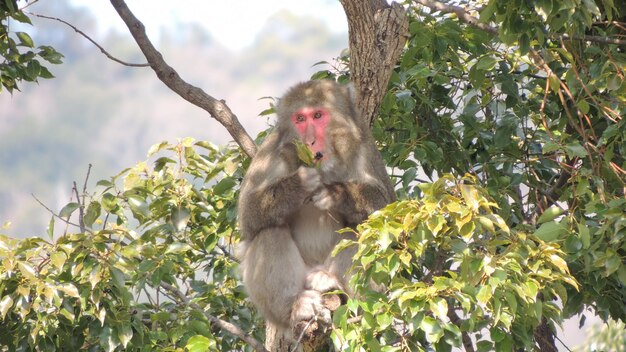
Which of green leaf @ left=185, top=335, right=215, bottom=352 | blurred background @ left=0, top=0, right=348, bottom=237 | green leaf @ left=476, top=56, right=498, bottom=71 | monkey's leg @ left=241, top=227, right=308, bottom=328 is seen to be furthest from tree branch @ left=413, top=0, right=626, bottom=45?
blurred background @ left=0, top=0, right=348, bottom=237

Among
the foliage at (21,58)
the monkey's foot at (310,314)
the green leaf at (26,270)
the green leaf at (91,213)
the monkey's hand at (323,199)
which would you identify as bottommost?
the monkey's foot at (310,314)

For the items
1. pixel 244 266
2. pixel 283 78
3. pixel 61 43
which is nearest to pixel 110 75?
pixel 61 43

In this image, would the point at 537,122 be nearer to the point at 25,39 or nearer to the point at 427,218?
the point at 427,218

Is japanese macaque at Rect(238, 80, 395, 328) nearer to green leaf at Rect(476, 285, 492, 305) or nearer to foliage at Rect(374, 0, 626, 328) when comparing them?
foliage at Rect(374, 0, 626, 328)

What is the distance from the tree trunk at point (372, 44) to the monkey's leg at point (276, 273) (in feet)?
0.59

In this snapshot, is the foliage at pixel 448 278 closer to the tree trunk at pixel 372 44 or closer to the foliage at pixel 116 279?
the foliage at pixel 116 279

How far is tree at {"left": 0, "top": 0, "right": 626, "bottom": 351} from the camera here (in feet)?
13.1

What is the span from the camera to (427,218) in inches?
157

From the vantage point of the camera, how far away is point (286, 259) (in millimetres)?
5539

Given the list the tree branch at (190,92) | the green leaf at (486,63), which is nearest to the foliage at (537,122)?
the green leaf at (486,63)

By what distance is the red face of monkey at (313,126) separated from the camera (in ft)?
18.2

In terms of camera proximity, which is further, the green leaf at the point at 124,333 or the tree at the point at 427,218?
the green leaf at the point at 124,333

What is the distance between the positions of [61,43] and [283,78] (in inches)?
1279

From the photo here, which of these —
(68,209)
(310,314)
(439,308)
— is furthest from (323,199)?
(439,308)
